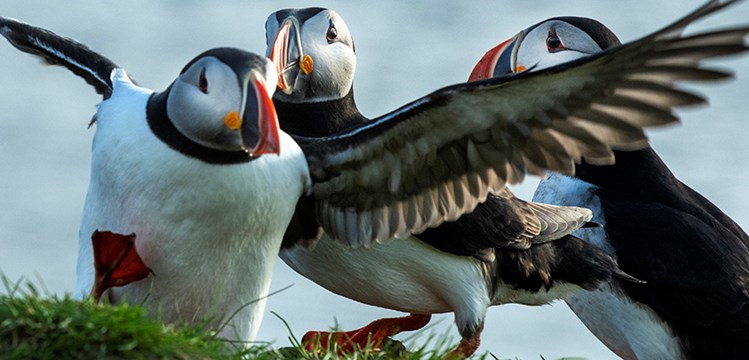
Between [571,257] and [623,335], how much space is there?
0.83 meters

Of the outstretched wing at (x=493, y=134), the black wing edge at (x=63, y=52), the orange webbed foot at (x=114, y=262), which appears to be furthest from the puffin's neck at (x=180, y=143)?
the black wing edge at (x=63, y=52)

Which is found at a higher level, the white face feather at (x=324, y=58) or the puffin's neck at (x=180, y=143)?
the white face feather at (x=324, y=58)

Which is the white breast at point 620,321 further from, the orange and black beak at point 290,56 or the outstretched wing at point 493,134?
the orange and black beak at point 290,56

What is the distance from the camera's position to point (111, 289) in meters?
5.56

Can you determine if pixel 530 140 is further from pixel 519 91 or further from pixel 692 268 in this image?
pixel 692 268

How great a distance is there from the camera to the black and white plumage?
16.8ft

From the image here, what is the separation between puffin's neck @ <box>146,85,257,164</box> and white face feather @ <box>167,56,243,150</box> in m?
0.03

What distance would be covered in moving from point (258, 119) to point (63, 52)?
2.16 meters

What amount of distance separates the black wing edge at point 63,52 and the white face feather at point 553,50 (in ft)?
9.78

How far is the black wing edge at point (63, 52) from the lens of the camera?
6.50 m

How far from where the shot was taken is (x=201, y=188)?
5258mm

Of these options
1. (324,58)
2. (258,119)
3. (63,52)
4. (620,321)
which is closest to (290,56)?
(324,58)

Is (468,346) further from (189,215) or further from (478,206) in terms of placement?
(189,215)

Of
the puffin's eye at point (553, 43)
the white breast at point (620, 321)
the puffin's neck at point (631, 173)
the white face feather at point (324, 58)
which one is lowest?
the white breast at point (620, 321)
